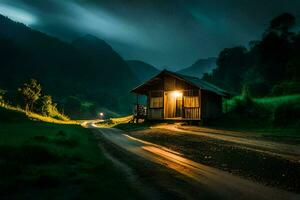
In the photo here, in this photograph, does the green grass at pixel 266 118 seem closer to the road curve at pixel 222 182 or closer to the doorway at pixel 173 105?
the doorway at pixel 173 105

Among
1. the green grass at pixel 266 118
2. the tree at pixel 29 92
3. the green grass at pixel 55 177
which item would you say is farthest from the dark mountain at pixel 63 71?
the green grass at pixel 55 177

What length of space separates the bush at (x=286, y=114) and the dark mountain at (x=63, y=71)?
7058cm

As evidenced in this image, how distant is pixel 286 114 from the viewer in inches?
891

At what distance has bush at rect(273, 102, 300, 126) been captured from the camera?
22266 mm

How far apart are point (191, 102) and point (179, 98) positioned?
2.13m

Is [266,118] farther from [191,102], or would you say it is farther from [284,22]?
[284,22]

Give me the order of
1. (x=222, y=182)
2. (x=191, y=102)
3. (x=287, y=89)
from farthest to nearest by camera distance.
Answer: (x=287, y=89)
(x=191, y=102)
(x=222, y=182)

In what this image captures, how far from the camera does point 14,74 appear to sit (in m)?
113

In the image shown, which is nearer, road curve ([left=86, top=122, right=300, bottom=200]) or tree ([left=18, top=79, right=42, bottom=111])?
road curve ([left=86, top=122, right=300, bottom=200])

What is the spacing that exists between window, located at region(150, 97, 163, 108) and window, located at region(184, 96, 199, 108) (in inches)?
137

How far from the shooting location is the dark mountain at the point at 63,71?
111119mm

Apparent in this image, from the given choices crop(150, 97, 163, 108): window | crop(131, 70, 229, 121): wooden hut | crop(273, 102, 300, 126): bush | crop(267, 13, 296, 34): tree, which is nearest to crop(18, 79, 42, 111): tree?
crop(131, 70, 229, 121): wooden hut

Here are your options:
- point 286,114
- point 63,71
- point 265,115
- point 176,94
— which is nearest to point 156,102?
point 176,94

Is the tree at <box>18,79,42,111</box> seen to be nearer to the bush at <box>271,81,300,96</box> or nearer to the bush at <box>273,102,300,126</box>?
the bush at <box>273,102,300,126</box>
